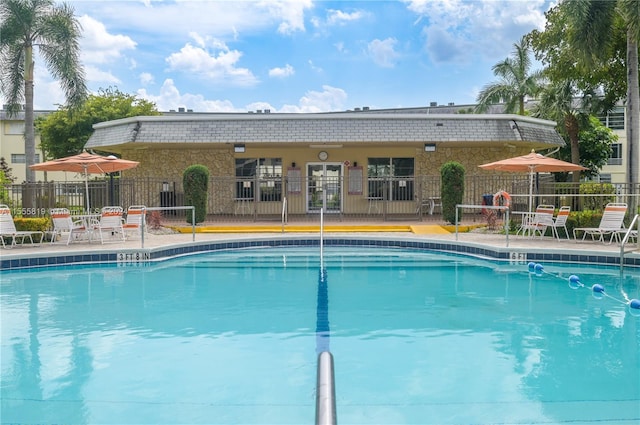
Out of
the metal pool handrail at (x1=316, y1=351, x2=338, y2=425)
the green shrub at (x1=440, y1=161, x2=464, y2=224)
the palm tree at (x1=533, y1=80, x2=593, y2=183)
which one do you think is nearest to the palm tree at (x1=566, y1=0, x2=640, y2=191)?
the green shrub at (x1=440, y1=161, x2=464, y2=224)

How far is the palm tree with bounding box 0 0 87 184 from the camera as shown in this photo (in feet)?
60.5

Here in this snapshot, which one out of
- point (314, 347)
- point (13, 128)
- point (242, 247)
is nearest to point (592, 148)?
point (242, 247)

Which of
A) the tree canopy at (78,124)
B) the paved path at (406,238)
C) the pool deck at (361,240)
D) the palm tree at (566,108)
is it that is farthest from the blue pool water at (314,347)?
Result: the tree canopy at (78,124)

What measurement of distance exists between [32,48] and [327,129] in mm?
9947

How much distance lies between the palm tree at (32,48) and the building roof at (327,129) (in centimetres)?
263

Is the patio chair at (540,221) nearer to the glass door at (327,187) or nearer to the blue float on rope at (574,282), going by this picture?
the blue float on rope at (574,282)

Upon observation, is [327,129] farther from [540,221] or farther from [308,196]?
[540,221]

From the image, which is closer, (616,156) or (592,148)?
(592,148)

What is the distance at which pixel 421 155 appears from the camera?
863 inches

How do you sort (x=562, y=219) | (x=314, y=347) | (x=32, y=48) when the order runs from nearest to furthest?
1. (x=314, y=347)
2. (x=562, y=219)
3. (x=32, y=48)

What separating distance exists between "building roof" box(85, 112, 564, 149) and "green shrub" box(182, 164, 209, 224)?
2.44 meters

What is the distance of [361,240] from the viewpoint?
14.7m

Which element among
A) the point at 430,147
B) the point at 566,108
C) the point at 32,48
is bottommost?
the point at 430,147

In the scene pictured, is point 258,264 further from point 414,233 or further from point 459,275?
point 414,233
